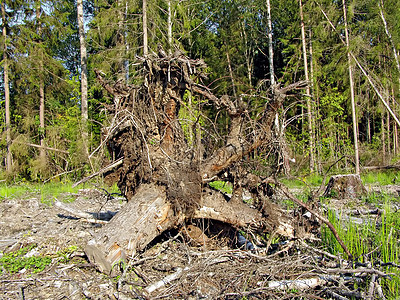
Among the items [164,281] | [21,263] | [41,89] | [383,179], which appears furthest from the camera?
[41,89]

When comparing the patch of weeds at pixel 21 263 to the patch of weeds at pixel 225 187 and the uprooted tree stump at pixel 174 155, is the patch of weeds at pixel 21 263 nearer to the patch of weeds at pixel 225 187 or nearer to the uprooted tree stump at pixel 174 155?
the uprooted tree stump at pixel 174 155

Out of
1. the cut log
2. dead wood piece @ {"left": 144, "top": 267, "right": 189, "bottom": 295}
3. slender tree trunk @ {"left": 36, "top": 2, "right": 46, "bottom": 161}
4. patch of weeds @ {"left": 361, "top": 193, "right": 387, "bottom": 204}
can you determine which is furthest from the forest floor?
slender tree trunk @ {"left": 36, "top": 2, "right": 46, "bottom": 161}

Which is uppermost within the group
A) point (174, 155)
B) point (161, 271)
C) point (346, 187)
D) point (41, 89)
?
point (41, 89)

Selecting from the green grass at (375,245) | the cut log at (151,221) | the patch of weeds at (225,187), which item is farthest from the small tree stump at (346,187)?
the cut log at (151,221)

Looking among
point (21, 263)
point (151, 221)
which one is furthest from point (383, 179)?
point (21, 263)

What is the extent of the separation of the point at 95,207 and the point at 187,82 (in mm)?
3552

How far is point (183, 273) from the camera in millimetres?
2984

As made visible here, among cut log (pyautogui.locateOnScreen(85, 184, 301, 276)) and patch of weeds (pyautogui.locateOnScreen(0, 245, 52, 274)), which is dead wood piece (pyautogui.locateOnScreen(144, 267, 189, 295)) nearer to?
cut log (pyautogui.locateOnScreen(85, 184, 301, 276))

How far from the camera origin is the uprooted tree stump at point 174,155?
357cm

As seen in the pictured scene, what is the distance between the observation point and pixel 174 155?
3.93 metres

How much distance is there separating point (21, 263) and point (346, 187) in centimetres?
621

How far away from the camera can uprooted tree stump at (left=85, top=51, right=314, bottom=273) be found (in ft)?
11.7

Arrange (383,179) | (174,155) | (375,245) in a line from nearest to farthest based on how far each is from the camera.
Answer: (375,245)
(174,155)
(383,179)

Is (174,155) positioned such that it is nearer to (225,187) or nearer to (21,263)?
(21,263)
